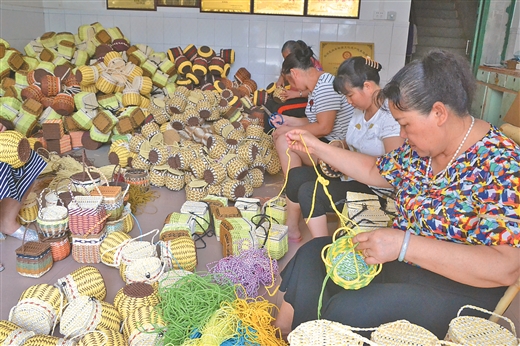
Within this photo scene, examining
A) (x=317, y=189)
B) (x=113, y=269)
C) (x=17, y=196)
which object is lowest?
(x=113, y=269)

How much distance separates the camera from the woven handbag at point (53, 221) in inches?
92.9

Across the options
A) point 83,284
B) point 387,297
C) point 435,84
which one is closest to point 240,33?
point 83,284

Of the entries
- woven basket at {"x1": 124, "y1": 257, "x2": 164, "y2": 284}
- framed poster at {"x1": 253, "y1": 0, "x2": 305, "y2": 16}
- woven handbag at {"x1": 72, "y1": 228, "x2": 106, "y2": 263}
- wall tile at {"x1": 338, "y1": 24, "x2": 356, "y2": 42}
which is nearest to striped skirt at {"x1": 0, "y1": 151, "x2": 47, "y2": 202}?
woven handbag at {"x1": 72, "y1": 228, "x2": 106, "y2": 263}

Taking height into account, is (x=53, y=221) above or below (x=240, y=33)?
below

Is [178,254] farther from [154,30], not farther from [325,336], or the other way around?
[154,30]

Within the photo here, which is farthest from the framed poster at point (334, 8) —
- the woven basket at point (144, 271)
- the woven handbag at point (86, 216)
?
the woven basket at point (144, 271)

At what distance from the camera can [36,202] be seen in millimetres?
2801

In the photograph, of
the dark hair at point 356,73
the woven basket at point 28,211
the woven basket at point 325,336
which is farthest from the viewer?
the woven basket at point 28,211

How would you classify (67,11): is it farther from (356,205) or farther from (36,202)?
(356,205)

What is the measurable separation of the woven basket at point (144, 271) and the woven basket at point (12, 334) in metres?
0.48

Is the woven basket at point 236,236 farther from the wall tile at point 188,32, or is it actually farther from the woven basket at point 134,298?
the wall tile at point 188,32

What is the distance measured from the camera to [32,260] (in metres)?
2.19

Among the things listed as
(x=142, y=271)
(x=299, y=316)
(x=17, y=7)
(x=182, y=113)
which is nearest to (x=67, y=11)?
(x=17, y=7)

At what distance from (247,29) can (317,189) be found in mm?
A: 3838
